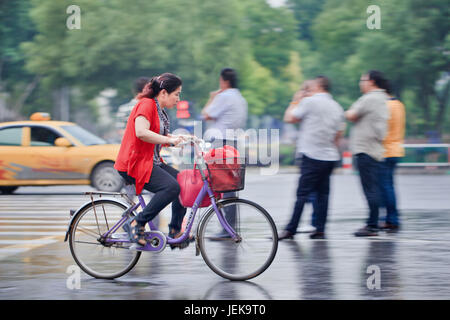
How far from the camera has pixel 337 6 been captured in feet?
121

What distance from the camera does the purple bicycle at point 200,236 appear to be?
6.29 m

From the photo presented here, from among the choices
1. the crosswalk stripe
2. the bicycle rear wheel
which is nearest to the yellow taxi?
the crosswalk stripe

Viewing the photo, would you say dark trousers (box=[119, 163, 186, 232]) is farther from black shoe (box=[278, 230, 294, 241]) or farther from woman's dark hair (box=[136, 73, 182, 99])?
black shoe (box=[278, 230, 294, 241])

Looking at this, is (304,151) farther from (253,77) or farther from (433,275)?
(253,77)

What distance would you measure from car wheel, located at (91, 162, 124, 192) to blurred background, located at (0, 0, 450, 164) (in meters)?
16.5

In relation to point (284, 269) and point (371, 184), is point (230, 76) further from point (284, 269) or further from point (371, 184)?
point (284, 269)

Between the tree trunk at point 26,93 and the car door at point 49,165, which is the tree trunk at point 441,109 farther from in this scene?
the tree trunk at point 26,93

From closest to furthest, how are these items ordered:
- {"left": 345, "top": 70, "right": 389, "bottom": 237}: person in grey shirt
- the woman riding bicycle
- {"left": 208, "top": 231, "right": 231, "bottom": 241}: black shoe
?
{"left": 208, "top": 231, "right": 231, "bottom": 241}: black shoe, the woman riding bicycle, {"left": 345, "top": 70, "right": 389, "bottom": 237}: person in grey shirt

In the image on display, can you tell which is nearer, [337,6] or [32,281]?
[32,281]

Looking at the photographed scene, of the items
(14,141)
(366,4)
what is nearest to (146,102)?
(14,141)

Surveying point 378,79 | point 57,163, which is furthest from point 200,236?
point 57,163

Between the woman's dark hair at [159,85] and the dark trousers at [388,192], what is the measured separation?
3.99m

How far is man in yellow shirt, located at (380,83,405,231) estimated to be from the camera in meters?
9.64
